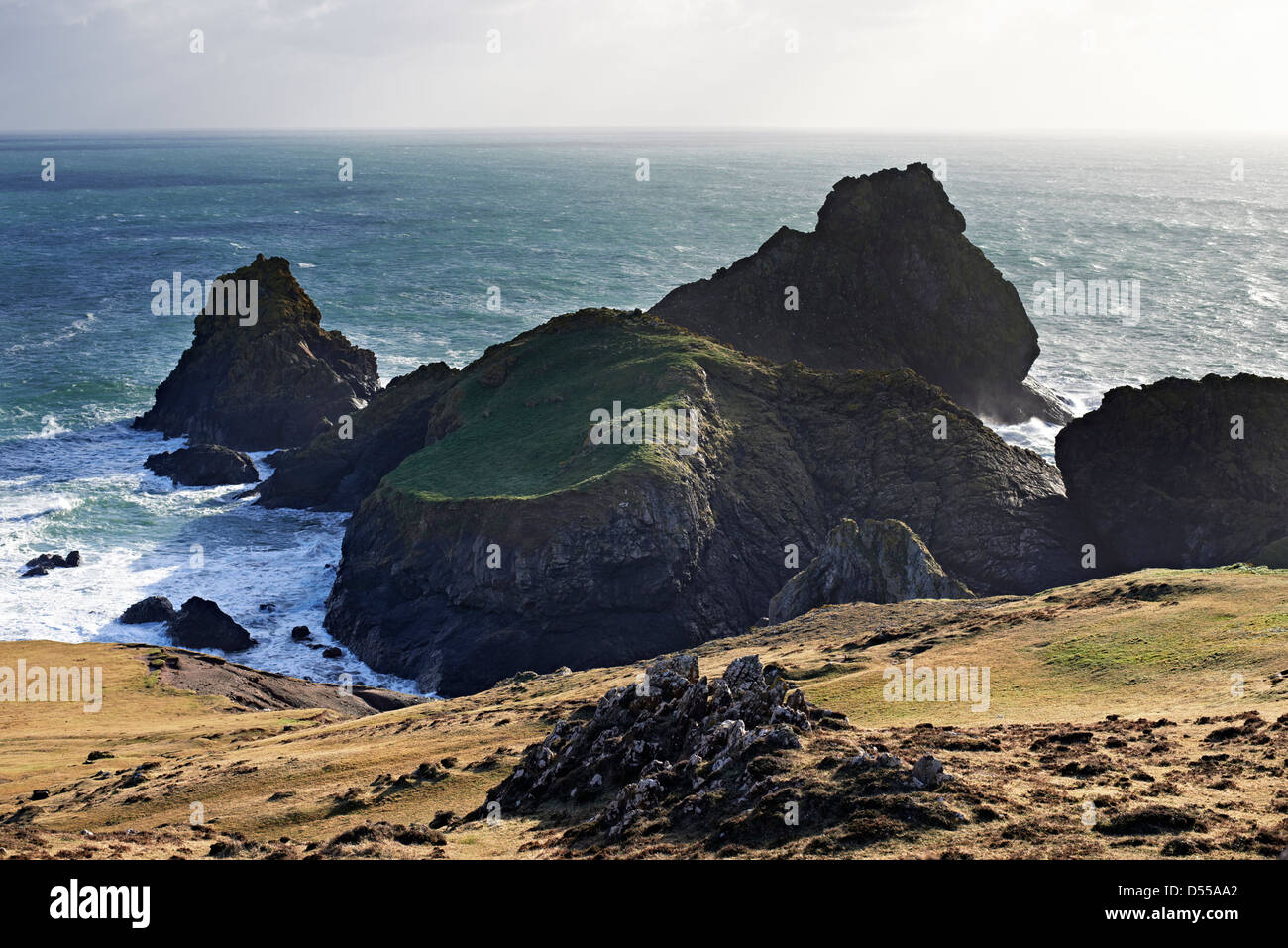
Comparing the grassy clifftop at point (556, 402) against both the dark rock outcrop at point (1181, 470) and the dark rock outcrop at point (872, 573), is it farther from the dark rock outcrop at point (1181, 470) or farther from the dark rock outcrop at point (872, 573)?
the dark rock outcrop at point (1181, 470)

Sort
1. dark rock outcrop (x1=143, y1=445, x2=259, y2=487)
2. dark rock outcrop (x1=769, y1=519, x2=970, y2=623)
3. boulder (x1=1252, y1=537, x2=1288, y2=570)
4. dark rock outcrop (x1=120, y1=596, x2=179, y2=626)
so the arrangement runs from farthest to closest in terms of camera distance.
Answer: dark rock outcrop (x1=143, y1=445, x2=259, y2=487) < dark rock outcrop (x1=120, y1=596, x2=179, y2=626) < dark rock outcrop (x1=769, y1=519, x2=970, y2=623) < boulder (x1=1252, y1=537, x2=1288, y2=570)

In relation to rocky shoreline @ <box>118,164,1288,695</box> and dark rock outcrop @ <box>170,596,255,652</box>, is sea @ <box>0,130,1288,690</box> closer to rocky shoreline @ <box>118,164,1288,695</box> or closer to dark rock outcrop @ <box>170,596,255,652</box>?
dark rock outcrop @ <box>170,596,255,652</box>

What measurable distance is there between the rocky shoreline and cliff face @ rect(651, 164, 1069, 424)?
13.4 meters

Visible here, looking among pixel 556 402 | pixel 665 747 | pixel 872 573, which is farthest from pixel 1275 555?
pixel 556 402

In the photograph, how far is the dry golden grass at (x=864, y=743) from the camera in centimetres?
2236

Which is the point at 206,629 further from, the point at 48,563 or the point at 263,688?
the point at 48,563

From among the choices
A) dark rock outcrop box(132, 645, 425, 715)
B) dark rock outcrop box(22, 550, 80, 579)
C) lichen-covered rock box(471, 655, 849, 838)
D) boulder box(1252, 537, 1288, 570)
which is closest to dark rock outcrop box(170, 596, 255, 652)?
dark rock outcrop box(132, 645, 425, 715)

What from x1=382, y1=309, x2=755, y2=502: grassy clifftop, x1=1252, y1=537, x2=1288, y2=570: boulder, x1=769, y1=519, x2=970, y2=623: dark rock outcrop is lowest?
x1=769, y1=519, x2=970, y2=623: dark rock outcrop

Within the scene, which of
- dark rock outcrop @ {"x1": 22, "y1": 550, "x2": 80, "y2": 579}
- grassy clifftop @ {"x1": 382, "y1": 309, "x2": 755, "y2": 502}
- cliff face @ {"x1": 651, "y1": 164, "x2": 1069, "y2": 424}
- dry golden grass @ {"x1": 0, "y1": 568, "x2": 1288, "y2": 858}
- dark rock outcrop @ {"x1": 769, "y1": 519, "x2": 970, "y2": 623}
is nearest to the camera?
dry golden grass @ {"x1": 0, "y1": 568, "x2": 1288, "y2": 858}

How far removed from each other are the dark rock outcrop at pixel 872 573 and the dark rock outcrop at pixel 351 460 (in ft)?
117

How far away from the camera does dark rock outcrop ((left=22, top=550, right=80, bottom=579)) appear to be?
7312cm

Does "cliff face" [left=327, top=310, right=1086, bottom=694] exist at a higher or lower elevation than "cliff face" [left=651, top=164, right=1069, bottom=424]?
lower

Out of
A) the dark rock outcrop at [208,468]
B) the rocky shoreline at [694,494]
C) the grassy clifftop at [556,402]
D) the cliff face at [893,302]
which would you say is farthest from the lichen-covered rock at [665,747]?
the cliff face at [893,302]

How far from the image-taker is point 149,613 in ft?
221
